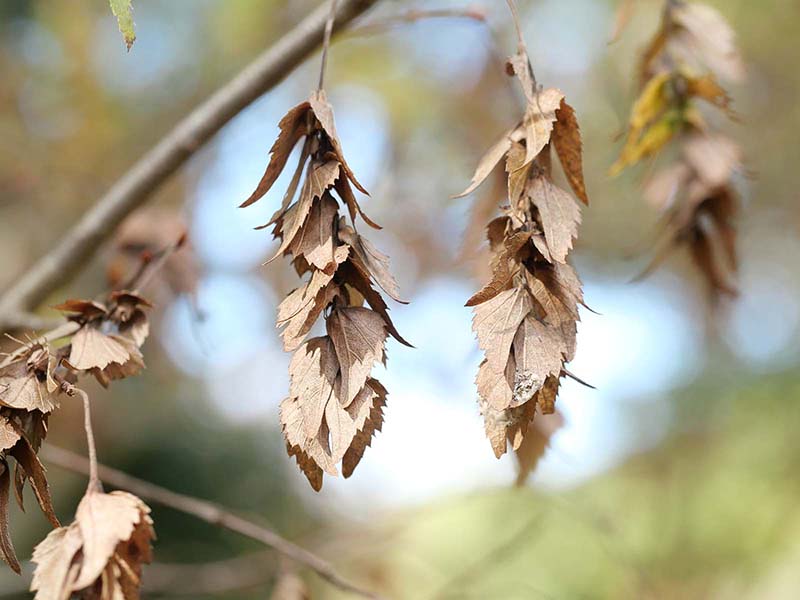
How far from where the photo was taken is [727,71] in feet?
2.40

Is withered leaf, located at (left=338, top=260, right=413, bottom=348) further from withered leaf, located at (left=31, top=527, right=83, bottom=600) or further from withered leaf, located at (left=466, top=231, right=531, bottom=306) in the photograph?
withered leaf, located at (left=31, top=527, right=83, bottom=600)

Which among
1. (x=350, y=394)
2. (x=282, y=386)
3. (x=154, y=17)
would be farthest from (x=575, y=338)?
(x=282, y=386)

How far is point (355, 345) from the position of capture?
1.40 feet

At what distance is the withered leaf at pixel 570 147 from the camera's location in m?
0.51

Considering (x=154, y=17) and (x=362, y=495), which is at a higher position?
(x=154, y=17)

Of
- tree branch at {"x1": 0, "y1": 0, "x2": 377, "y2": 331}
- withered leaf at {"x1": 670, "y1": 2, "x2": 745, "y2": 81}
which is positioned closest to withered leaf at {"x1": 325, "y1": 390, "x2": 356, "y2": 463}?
tree branch at {"x1": 0, "y1": 0, "x2": 377, "y2": 331}

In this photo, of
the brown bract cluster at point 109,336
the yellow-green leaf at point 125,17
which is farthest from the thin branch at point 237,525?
the yellow-green leaf at point 125,17

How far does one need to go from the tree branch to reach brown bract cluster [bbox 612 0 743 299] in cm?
28

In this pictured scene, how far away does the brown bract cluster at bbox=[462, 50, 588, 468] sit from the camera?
0.42 meters

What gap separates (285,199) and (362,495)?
8.85 feet

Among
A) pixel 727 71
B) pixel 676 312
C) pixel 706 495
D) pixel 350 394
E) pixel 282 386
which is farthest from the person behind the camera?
pixel 676 312

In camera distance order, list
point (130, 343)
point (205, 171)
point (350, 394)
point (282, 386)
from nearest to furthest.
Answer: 1. point (350, 394)
2. point (130, 343)
3. point (205, 171)
4. point (282, 386)

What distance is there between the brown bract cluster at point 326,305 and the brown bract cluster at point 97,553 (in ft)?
0.33

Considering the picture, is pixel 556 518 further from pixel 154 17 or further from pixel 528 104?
pixel 528 104
